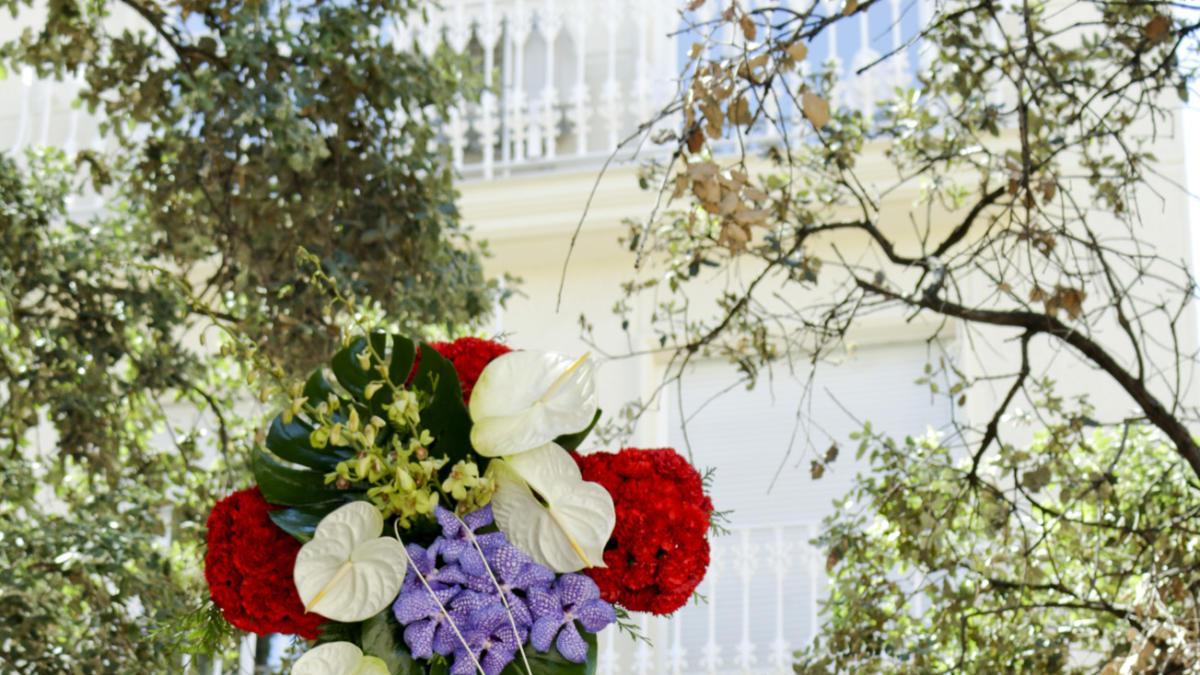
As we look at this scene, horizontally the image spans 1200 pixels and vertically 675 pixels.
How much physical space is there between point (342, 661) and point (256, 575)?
0.59 feet

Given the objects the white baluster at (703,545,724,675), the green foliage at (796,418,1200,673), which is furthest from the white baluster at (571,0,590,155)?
the green foliage at (796,418,1200,673)

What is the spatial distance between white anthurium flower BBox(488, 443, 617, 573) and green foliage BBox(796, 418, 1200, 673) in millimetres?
2680

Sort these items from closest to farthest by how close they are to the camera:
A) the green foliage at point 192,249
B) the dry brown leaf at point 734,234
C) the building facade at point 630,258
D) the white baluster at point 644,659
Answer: the dry brown leaf at point 734,234
the green foliage at point 192,249
the white baluster at point 644,659
the building facade at point 630,258

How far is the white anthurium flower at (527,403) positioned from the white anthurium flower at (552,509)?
3 centimetres

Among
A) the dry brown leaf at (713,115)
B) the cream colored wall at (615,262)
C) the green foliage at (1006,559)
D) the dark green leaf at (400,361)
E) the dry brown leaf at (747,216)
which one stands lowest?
the green foliage at (1006,559)

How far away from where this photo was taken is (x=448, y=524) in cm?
215

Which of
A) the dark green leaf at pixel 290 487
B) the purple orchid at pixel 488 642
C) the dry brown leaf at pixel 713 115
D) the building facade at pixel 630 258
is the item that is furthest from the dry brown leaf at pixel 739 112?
the building facade at pixel 630 258

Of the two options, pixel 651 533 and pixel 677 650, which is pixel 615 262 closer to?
pixel 677 650

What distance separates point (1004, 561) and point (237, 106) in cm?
273

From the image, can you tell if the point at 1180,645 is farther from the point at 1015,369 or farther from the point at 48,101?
the point at 48,101

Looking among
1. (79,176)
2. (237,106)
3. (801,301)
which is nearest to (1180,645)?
(237,106)

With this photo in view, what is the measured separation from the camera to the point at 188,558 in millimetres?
6148

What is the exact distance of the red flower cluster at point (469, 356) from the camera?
233 centimetres

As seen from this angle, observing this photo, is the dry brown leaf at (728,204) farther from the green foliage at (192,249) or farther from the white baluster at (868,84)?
the white baluster at (868,84)
